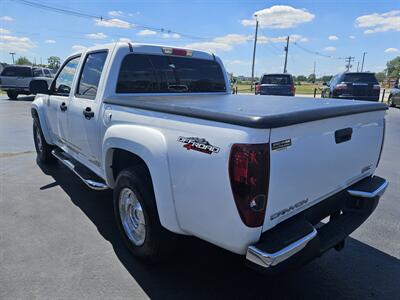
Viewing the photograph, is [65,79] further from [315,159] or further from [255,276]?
[315,159]

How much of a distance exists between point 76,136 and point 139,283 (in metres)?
2.16

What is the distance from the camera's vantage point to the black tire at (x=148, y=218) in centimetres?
267

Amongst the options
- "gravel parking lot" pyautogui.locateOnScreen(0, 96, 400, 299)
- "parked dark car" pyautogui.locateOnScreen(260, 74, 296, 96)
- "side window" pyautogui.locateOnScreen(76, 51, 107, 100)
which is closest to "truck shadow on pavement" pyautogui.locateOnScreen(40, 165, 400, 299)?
"gravel parking lot" pyautogui.locateOnScreen(0, 96, 400, 299)

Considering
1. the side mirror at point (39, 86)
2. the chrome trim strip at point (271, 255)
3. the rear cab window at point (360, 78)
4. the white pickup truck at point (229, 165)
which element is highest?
the rear cab window at point (360, 78)

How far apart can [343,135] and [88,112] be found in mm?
2560

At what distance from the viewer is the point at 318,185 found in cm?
237

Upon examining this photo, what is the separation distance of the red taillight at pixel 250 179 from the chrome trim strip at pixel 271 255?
0.16 meters

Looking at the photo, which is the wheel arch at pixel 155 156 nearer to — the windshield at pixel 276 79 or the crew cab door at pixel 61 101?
the crew cab door at pixel 61 101

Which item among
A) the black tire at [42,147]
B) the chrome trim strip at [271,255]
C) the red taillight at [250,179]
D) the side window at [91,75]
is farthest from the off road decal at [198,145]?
the black tire at [42,147]

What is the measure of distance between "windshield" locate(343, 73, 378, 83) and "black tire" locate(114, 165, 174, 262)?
45.7ft

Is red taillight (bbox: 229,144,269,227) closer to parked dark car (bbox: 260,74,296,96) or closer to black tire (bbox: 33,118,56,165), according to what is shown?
black tire (bbox: 33,118,56,165)

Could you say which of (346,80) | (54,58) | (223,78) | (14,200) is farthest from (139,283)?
(54,58)

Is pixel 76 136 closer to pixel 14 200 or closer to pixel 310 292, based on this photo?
pixel 14 200

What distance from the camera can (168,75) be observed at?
411 centimetres
